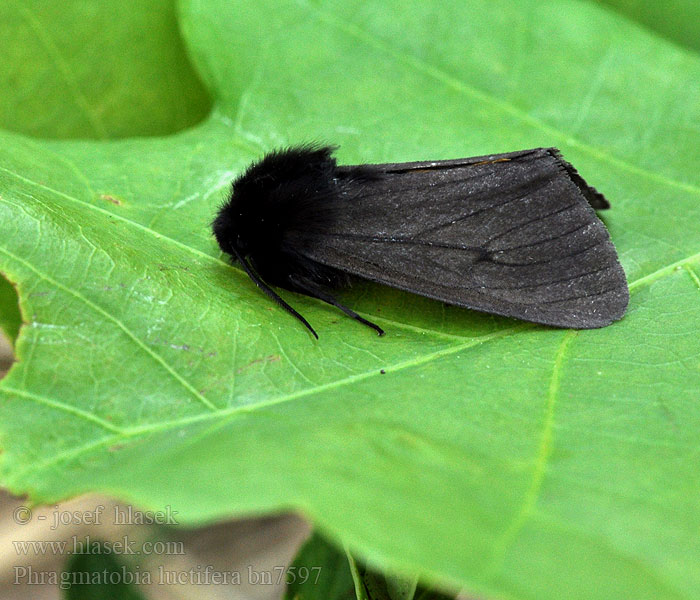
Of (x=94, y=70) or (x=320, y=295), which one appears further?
(x=94, y=70)

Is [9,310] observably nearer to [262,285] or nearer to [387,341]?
[262,285]

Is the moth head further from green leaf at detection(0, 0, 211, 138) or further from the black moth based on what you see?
green leaf at detection(0, 0, 211, 138)

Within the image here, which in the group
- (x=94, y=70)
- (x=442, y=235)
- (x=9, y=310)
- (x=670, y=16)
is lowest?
(x=9, y=310)

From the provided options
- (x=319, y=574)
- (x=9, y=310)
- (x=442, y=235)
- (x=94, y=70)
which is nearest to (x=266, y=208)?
(x=442, y=235)

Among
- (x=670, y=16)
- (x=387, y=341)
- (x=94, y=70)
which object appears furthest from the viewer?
(x=670, y=16)

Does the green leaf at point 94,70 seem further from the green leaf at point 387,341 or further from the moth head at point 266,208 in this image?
the moth head at point 266,208

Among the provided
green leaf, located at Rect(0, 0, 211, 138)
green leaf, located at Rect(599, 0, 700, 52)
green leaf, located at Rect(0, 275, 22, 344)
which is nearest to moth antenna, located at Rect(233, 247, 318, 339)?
green leaf, located at Rect(0, 275, 22, 344)

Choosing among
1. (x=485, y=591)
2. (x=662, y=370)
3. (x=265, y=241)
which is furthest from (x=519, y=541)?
(x=265, y=241)
